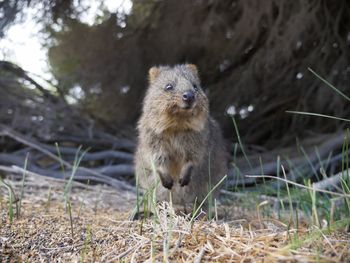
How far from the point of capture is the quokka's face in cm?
391

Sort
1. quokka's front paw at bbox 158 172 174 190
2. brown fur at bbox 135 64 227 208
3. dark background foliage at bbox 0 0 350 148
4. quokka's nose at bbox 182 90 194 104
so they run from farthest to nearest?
dark background foliage at bbox 0 0 350 148 < quokka's front paw at bbox 158 172 174 190 < brown fur at bbox 135 64 227 208 < quokka's nose at bbox 182 90 194 104

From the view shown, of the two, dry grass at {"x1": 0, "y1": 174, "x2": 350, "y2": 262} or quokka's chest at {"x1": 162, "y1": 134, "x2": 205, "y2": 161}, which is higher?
quokka's chest at {"x1": 162, "y1": 134, "x2": 205, "y2": 161}

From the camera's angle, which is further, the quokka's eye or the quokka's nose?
the quokka's eye

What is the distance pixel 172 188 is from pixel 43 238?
1670 millimetres

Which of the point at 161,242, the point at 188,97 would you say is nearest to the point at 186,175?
the point at 188,97

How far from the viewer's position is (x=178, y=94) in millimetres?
3969

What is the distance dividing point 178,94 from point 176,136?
44 cm

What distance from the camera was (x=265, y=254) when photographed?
2246mm

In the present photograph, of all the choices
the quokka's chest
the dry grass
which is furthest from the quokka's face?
the dry grass

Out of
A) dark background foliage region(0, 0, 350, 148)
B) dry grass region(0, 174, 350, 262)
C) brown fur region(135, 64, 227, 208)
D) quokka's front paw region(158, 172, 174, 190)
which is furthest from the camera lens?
dark background foliage region(0, 0, 350, 148)

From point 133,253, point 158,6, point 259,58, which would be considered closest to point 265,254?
point 133,253

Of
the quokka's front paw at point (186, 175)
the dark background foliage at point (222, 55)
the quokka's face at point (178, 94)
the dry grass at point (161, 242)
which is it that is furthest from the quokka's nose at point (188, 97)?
the dark background foliage at point (222, 55)

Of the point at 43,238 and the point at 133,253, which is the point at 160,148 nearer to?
the point at 43,238

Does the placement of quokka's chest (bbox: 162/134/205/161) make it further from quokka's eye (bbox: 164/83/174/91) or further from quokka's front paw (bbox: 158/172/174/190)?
quokka's eye (bbox: 164/83/174/91)
